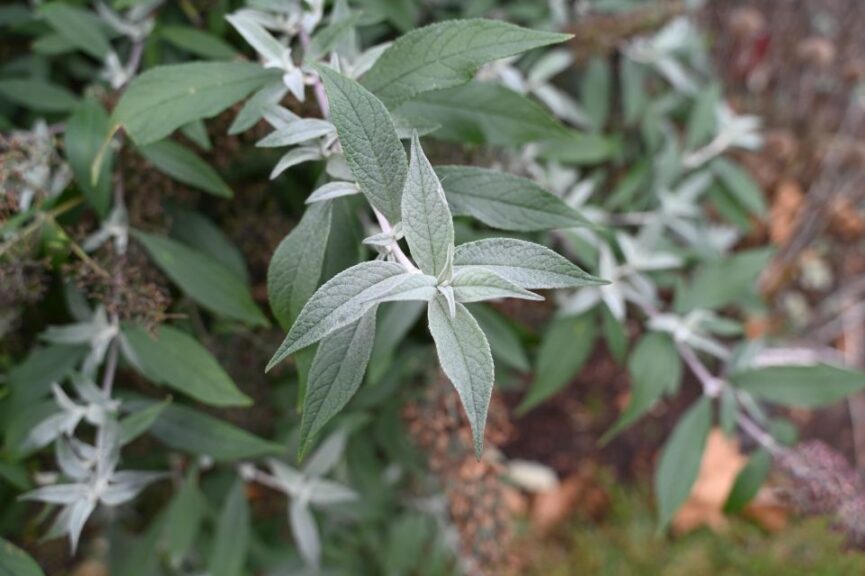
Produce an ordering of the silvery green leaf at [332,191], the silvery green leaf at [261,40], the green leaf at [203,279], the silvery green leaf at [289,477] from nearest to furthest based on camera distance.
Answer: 1. the silvery green leaf at [332,191]
2. the silvery green leaf at [261,40]
3. the green leaf at [203,279]
4. the silvery green leaf at [289,477]

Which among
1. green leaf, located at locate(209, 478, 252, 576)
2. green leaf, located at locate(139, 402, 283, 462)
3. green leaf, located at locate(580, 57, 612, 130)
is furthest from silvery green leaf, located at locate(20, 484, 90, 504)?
green leaf, located at locate(580, 57, 612, 130)

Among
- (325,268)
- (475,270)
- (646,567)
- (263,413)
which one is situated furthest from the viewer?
(646,567)

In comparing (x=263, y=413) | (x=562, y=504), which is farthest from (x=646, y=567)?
(x=263, y=413)

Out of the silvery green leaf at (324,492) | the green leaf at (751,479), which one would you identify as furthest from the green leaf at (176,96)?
the green leaf at (751,479)

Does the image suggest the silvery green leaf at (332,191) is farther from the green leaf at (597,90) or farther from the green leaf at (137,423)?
the green leaf at (597,90)

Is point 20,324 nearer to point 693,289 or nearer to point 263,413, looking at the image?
point 263,413

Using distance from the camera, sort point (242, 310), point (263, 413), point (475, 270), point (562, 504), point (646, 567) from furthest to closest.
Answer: point (562, 504)
point (646, 567)
point (263, 413)
point (242, 310)
point (475, 270)
